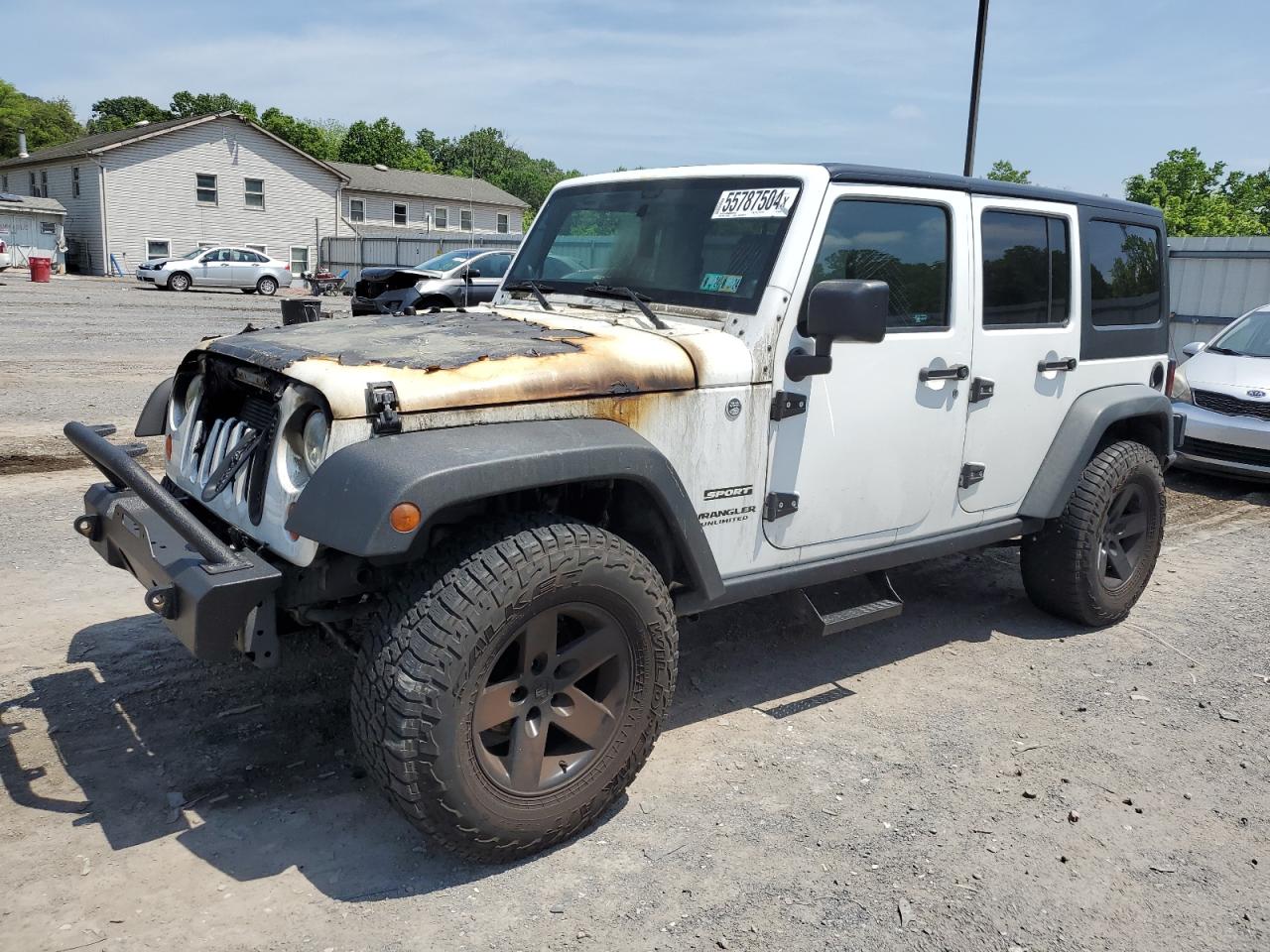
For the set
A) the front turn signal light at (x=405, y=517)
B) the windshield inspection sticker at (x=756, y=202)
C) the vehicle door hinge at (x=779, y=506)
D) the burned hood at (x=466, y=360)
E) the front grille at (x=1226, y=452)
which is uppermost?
the windshield inspection sticker at (x=756, y=202)

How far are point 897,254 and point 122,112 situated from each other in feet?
360

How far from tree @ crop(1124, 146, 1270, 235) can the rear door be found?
44466mm

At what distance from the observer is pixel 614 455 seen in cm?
303

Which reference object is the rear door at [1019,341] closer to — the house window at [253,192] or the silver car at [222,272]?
the silver car at [222,272]

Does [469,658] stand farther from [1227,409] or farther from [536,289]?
[1227,409]

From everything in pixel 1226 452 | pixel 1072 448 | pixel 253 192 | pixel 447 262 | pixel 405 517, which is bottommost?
pixel 1226 452

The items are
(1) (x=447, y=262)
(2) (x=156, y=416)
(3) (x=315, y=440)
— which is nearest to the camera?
(3) (x=315, y=440)

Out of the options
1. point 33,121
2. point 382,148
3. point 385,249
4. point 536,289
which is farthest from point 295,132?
point 536,289

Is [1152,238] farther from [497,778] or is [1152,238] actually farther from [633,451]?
[497,778]

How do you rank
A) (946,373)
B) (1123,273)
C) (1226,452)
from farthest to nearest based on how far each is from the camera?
(1226,452) → (1123,273) → (946,373)

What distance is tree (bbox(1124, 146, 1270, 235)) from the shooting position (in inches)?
1727

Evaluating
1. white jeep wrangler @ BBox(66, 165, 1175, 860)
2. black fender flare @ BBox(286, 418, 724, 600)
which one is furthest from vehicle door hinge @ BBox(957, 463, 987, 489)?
black fender flare @ BBox(286, 418, 724, 600)

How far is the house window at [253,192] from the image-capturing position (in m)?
41.0

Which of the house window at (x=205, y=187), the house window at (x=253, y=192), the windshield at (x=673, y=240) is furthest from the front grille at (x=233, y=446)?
the house window at (x=253, y=192)
